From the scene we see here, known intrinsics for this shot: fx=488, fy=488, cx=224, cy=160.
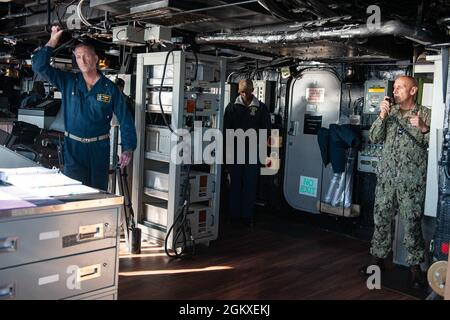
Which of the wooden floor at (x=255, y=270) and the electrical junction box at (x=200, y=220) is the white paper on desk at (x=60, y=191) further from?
the electrical junction box at (x=200, y=220)

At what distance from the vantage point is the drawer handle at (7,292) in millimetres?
1858

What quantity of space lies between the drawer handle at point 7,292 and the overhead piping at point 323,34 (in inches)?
109

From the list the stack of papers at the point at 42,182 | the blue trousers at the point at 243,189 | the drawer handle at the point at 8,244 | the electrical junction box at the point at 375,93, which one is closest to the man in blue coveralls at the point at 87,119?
the stack of papers at the point at 42,182

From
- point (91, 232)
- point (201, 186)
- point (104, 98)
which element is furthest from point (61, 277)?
point (201, 186)

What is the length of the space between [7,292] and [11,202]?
1.14 ft

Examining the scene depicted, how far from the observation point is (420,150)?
3.86m

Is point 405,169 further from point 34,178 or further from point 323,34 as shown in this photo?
point 34,178

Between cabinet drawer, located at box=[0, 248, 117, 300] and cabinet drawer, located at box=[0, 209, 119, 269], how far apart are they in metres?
0.03

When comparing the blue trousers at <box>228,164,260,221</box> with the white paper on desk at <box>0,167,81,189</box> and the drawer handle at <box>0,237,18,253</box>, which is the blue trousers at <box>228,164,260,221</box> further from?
the drawer handle at <box>0,237,18,253</box>

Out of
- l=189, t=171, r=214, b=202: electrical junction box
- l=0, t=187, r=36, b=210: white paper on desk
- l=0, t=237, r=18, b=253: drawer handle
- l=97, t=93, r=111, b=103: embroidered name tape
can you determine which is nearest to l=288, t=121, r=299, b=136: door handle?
l=189, t=171, r=214, b=202: electrical junction box

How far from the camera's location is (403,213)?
3.87m

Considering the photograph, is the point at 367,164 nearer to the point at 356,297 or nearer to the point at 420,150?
the point at 420,150
